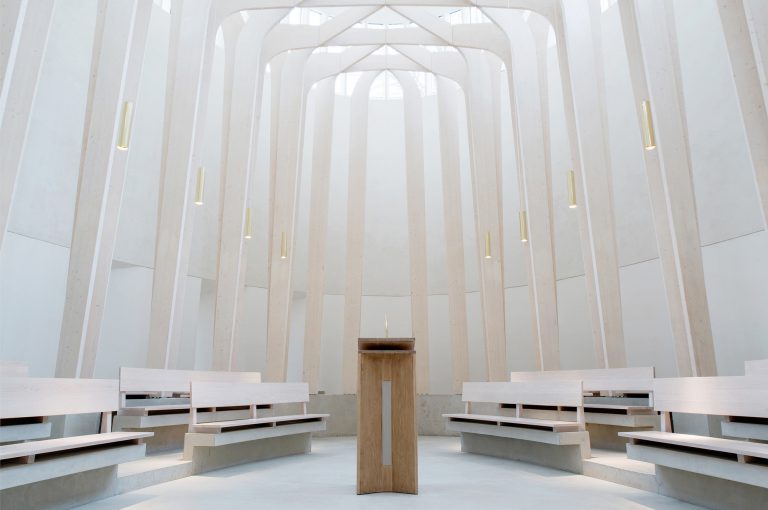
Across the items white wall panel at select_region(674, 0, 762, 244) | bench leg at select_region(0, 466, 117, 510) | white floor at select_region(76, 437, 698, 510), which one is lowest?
white floor at select_region(76, 437, 698, 510)

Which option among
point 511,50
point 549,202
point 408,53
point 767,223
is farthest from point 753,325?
point 408,53

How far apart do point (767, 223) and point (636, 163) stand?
281 inches

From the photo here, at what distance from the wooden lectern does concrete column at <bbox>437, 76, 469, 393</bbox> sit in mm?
7064

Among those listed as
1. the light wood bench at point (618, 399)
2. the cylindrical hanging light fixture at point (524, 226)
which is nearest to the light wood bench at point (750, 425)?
the light wood bench at point (618, 399)

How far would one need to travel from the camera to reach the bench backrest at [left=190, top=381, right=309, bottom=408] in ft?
20.0

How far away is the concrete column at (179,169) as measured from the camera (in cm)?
878

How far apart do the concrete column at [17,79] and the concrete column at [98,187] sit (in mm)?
2108

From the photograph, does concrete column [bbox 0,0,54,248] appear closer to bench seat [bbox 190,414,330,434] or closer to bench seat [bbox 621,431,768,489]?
bench seat [bbox 190,414,330,434]

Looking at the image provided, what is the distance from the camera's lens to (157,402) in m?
7.25

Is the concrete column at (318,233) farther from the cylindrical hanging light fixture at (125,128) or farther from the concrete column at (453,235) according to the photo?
the cylindrical hanging light fixture at (125,128)

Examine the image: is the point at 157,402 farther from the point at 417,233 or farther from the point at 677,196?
the point at 417,233

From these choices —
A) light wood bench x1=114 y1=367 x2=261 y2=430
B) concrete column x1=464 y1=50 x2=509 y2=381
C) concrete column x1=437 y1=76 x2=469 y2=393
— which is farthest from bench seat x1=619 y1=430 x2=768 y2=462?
concrete column x1=437 y1=76 x2=469 y2=393

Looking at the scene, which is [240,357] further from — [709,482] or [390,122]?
[709,482]

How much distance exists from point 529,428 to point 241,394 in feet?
10.4
